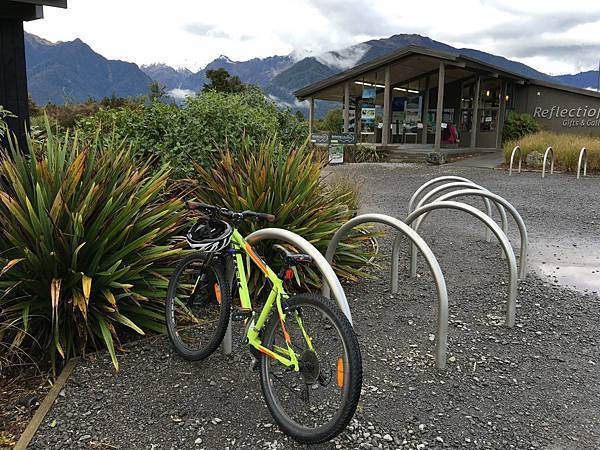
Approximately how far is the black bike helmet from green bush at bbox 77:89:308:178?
221 centimetres

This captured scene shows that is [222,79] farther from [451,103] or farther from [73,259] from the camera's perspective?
[73,259]

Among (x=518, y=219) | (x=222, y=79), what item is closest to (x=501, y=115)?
(x=518, y=219)

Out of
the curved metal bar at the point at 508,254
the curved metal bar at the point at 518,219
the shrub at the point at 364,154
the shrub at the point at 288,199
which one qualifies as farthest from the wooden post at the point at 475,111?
the curved metal bar at the point at 508,254

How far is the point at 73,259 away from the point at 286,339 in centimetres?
156

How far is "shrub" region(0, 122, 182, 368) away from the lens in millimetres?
3172

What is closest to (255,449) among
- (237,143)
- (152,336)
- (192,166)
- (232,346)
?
(232,346)

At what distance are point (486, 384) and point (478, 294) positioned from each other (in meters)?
1.69

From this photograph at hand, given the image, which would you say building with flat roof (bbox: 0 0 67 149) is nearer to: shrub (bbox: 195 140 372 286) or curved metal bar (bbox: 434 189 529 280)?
shrub (bbox: 195 140 372 286)

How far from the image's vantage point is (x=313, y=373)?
2.50m

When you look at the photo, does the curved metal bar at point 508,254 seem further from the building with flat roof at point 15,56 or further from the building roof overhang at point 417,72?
the building roof overhang at point 417,72

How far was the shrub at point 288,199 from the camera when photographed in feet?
14.3

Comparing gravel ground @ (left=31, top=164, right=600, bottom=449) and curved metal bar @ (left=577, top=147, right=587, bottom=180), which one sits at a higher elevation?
curved metal bar @ (left=577, top=147, right=587, bottom=180)

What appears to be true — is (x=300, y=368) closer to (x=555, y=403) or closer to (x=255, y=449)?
(x=255, y=449)

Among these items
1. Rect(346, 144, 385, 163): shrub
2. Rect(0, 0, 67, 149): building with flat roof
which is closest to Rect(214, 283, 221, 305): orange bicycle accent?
Rect(0, 0, 67, 149): building with flat roof
